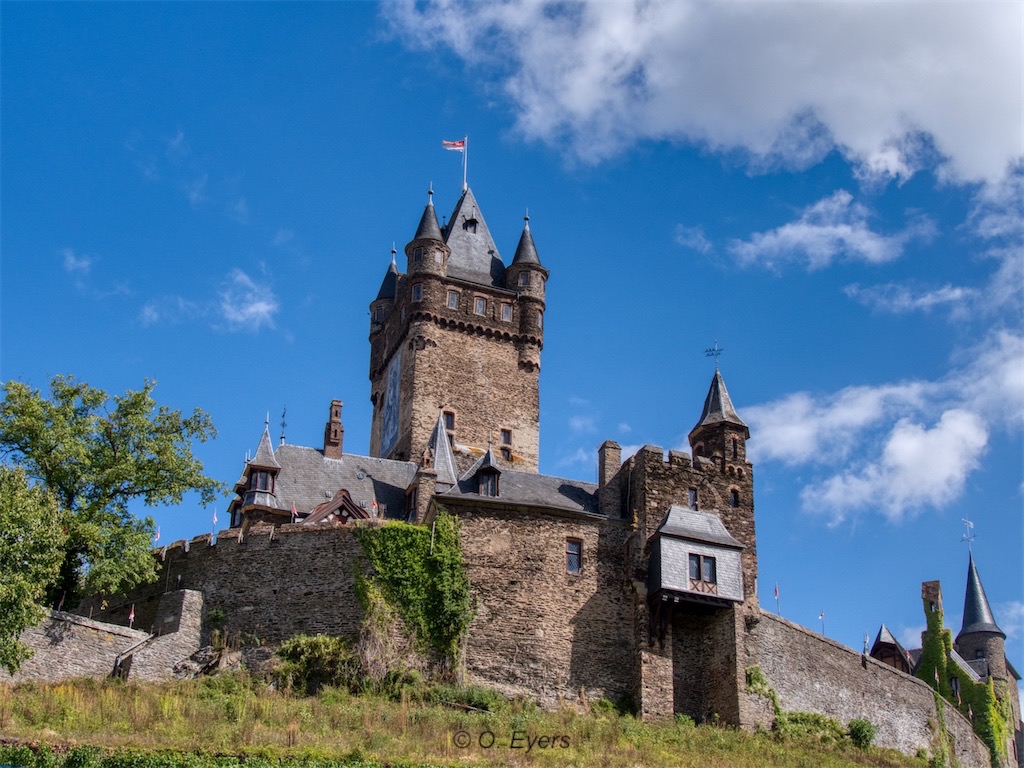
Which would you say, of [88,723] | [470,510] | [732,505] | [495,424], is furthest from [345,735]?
[495,424]

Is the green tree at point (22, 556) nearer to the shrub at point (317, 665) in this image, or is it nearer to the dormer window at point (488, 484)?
the shrub at point (317, 665)

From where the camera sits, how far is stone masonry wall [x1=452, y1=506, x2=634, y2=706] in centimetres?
4109

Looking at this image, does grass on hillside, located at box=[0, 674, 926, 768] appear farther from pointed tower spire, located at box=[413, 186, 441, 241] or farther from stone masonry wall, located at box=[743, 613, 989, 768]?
pointed tower spire, located at box=[413, 186, 441, 241]

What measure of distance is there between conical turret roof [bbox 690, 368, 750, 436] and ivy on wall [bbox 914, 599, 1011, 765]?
17.0 meters

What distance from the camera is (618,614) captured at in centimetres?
4303

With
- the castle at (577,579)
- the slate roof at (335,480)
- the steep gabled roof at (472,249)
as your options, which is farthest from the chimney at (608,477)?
the steep gabled roof at (472,249)

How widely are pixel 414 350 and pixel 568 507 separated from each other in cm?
1541

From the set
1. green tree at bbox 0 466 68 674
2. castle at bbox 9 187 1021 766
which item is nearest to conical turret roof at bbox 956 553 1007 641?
castle at bbox 9 187 1021 766

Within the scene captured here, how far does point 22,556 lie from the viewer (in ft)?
119

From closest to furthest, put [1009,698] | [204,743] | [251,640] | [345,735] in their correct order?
1. [204,743]
2. [345,735]
3. [251,640]
4. [1009,698]

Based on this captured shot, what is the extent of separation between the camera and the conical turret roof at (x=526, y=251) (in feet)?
201

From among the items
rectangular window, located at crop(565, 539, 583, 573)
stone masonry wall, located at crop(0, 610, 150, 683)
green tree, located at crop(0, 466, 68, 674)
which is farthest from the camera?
rectangular window, located at crop(565, 539, 583, 573)

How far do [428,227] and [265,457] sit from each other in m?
16.2

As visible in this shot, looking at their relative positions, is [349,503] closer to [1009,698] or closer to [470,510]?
[470,510]
